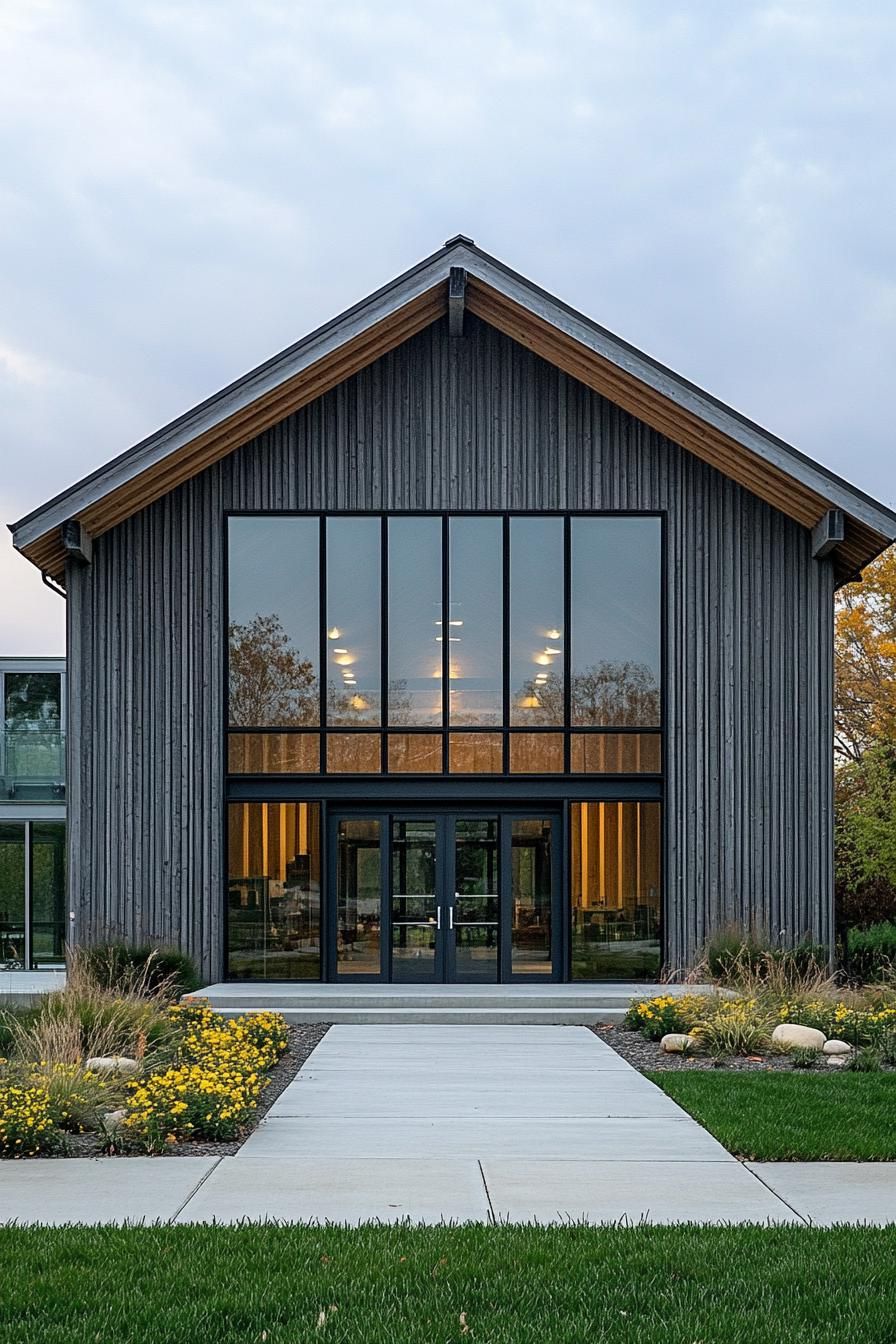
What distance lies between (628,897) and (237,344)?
4003 cm

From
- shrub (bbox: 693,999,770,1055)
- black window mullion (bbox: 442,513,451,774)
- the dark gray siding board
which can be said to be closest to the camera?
shrub (bbox: 693,999,770,1055)

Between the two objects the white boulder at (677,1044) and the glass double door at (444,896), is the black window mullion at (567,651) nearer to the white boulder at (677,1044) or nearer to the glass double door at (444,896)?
the glass double door at (444,896)

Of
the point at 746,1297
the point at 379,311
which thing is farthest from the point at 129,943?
the point at 746,1297

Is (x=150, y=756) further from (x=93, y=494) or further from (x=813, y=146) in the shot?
(x=813, y=146)

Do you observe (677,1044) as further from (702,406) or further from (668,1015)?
(702,406)

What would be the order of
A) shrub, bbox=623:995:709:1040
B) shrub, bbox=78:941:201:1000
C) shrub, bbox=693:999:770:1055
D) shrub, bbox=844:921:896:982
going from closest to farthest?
shrub, bbox=693:999:770:1055
shrub, bbox=623:995:709:1040
shrub, bbox=78:941:201:1000
shrub, bbox=844:921:896:982

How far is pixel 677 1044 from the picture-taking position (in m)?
13.4

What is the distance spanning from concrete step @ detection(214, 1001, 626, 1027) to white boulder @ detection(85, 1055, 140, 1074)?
17.0 feet

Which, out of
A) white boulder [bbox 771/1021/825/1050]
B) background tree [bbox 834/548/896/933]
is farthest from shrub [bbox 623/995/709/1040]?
background tree [bbox 834/548/896/933]

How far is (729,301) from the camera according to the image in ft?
183

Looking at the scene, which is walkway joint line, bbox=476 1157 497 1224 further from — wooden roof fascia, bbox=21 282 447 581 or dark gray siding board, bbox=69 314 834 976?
wooden roof fascia, bbox=21 282 447 581

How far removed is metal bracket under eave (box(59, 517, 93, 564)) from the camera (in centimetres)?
1780

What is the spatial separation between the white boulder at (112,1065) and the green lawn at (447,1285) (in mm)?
3683

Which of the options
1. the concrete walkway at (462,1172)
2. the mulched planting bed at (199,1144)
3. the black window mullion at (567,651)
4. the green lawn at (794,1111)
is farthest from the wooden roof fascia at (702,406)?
the mulched planting bed at (199,1144)
